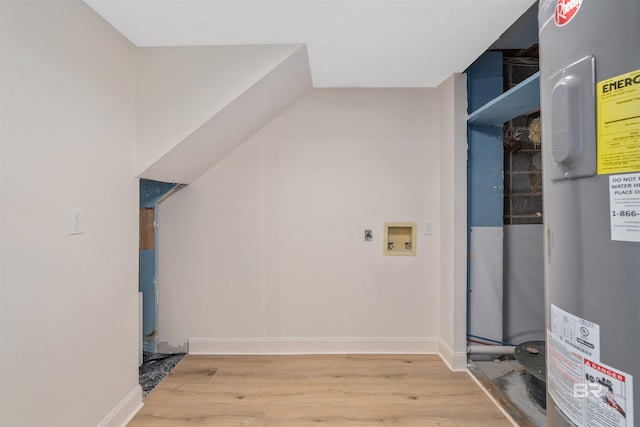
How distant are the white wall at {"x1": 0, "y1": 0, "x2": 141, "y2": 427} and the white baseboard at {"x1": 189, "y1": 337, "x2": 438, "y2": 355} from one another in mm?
728

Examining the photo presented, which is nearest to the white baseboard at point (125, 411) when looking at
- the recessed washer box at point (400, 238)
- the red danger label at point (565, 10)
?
the recessed washer box at point (400, 238)

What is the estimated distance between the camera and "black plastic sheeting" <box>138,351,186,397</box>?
2117 millimetres

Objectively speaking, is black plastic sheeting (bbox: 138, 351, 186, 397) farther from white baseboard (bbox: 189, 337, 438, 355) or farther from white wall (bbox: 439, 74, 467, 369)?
white wall (bbox: 439, 74, 467, 369)

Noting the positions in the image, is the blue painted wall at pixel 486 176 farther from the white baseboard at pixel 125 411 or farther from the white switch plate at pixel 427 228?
the white baseboard at pixel 125 411

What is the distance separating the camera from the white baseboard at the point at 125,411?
5.31ft

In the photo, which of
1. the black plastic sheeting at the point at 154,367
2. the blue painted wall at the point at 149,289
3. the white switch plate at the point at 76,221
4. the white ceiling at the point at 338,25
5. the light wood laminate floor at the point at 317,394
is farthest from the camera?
the blue painted wall at the point at 149,289

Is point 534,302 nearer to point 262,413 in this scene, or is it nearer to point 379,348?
point 379,348

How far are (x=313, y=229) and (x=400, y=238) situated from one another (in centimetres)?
71

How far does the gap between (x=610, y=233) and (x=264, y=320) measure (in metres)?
2.33

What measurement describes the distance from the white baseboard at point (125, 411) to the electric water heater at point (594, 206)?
1936 mm

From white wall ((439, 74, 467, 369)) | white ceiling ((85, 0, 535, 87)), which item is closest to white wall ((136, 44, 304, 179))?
white ceiling ((85, 0, 535, 87))

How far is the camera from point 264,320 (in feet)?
8.25

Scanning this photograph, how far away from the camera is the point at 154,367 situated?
2.32 m

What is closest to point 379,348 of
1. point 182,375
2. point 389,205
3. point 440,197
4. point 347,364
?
point 347,364
